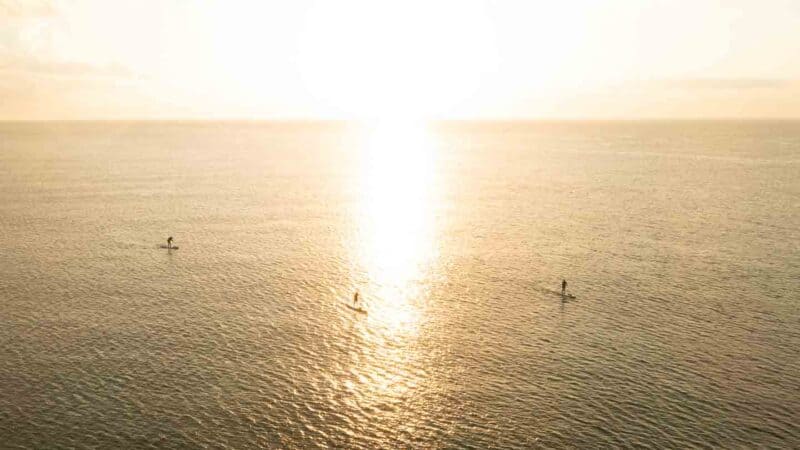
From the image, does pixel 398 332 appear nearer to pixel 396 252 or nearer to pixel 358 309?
pixel 358 309

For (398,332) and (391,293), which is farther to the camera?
(391,293)

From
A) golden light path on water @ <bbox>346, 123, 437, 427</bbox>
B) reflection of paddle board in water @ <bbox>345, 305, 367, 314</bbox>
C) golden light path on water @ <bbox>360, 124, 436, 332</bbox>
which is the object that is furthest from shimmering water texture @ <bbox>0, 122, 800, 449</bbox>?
reflection of paddle board in water @ <bbox>345, 305, 367, 314</bbox>

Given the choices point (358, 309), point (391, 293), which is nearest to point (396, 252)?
point (391, 293)

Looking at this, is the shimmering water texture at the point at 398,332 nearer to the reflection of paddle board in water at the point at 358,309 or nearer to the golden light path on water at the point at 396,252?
the golden light path on water at the point at 396,252

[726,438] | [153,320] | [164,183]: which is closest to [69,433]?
[153,320]

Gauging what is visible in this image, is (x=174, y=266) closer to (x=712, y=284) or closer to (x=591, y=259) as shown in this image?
(x=591, y=259)

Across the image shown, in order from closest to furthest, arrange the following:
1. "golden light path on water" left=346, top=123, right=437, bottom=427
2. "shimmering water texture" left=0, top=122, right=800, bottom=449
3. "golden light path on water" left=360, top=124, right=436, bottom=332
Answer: "shimmering water texture" left=0, top=122, right=800, bottom=449 < "golden light path on water" left=346, top=123, right=437, bottom=427 < "golden light path on water" left=360, top=124, right=436, bottom=332

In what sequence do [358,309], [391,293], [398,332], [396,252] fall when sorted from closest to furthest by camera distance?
[398,332] < [358,309] < [391,293] < [396,252]

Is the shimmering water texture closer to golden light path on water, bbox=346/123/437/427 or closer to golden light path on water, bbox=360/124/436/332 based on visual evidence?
golden light path on water, bbox=346/123/437/427

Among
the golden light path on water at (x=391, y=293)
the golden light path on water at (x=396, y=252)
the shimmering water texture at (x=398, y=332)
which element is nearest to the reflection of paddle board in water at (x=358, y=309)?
the golden light path on water at (x=391, y=293)
